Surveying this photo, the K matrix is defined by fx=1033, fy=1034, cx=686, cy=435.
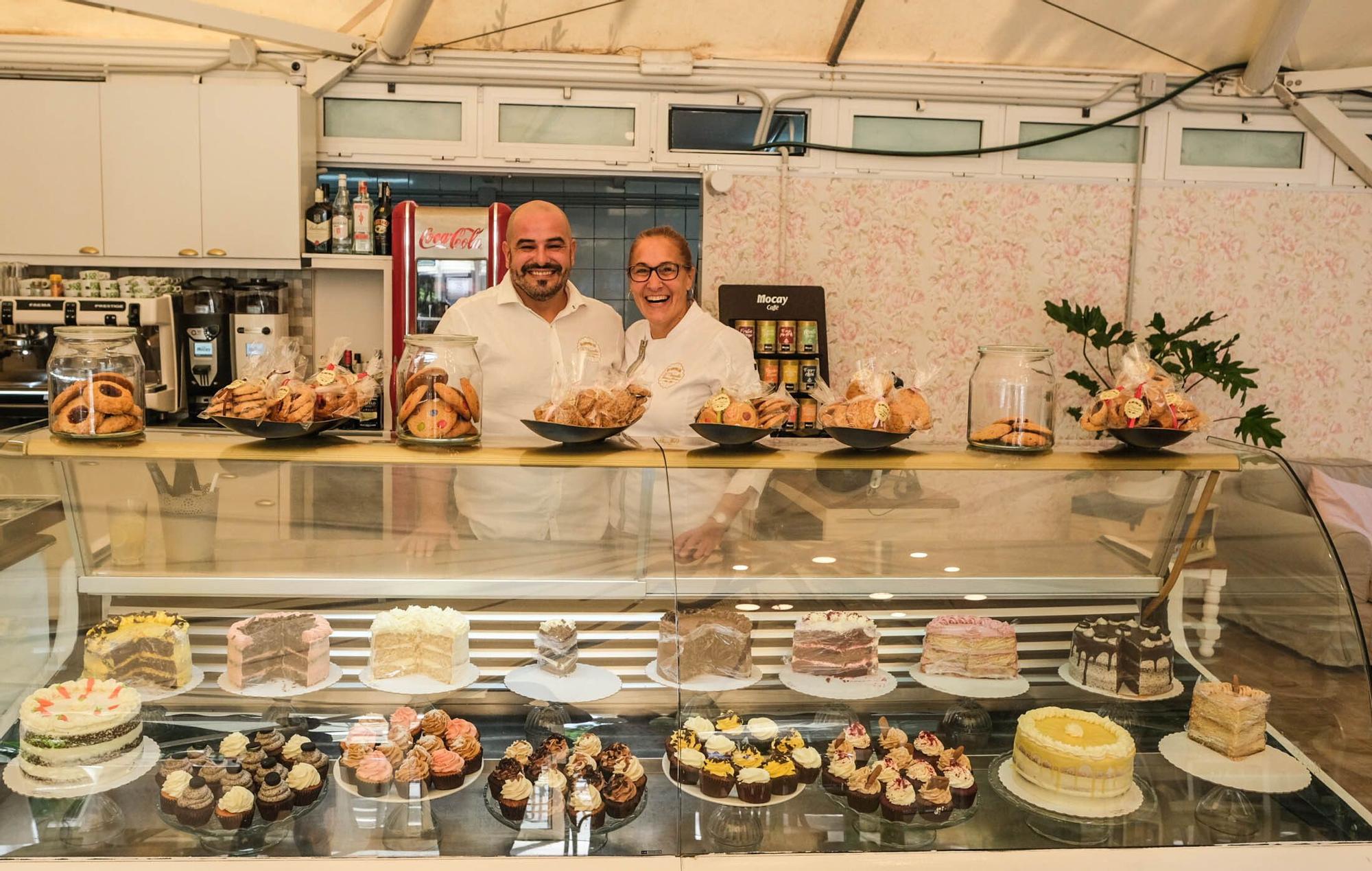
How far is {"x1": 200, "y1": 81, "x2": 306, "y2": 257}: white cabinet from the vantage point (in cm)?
495

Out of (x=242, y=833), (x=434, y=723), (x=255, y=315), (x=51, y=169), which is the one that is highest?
(x=51, y=169)

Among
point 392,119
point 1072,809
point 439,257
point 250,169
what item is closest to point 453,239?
point 439,257

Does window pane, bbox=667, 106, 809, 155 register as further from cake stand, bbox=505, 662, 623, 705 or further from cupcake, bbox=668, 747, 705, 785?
cupcake, bbox=668, 747, 705, 785

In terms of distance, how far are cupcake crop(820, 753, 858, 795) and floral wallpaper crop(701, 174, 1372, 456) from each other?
3.76 meters

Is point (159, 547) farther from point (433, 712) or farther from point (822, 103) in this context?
point (822, 103)

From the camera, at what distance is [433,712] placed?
205cm

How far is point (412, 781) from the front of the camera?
6.29 feet

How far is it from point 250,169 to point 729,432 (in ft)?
12.8

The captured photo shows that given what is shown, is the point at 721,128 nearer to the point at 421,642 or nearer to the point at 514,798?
the point at 421,642

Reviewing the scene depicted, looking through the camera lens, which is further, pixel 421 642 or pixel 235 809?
pixel 421 642

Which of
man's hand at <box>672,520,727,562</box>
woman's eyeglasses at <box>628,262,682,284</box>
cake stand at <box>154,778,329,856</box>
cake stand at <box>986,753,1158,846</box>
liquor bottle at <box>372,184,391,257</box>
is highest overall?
liquor bottle at <box>372,184,391,257</box>

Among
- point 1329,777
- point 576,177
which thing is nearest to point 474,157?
point 576,177

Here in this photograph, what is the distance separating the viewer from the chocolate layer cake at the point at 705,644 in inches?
80.7

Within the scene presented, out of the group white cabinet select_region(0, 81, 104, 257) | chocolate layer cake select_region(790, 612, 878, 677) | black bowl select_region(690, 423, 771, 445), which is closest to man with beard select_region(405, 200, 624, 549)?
black bowl select_region(690, 423, 771, 445)
